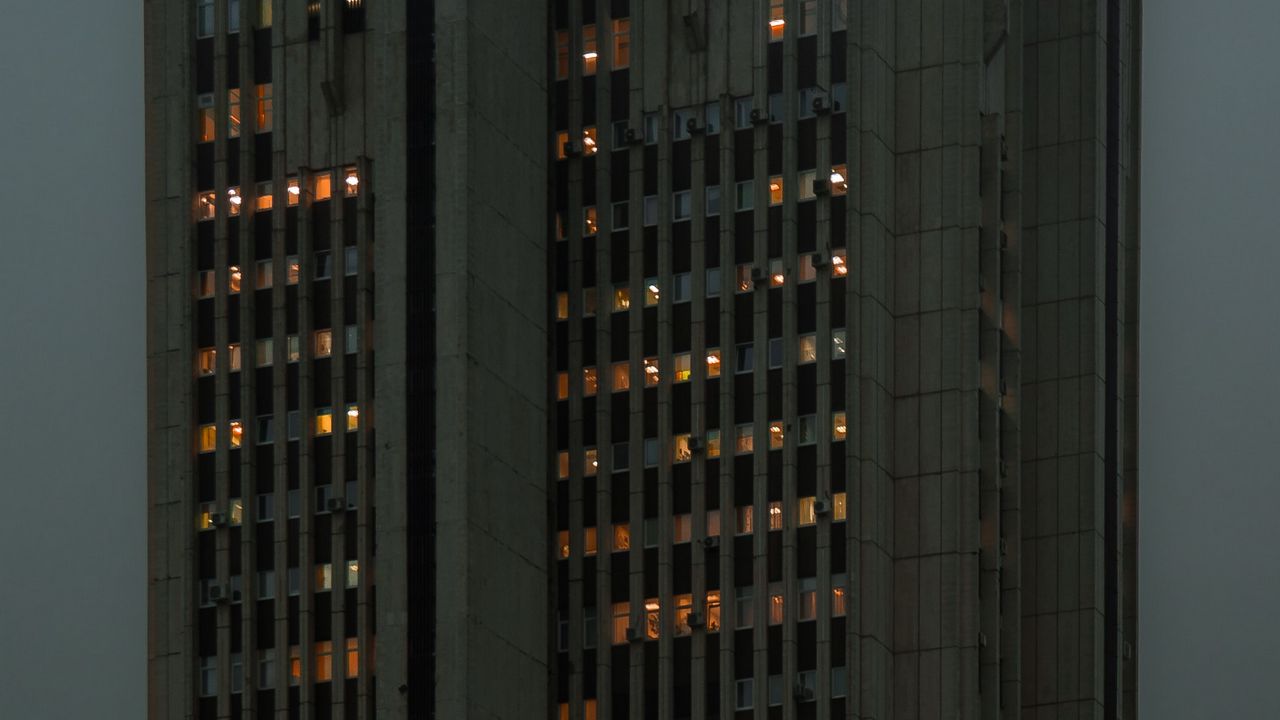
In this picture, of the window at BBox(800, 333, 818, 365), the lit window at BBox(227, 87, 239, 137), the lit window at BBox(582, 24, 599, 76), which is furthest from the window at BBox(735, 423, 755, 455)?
→ the lit window at BBox(227, 87, 239, 137)

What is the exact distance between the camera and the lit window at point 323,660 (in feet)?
481

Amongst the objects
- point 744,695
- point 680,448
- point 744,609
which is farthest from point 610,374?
point 744,695

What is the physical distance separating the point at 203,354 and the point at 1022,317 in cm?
4178

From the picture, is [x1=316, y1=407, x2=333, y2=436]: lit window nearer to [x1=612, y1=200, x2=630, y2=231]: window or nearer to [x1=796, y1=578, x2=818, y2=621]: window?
[x1=612, y1=200, x2=630, y2=231]: window

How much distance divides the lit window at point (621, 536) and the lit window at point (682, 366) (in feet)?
24.6

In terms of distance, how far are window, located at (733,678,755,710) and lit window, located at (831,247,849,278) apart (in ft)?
63.9

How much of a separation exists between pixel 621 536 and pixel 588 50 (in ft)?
81.5

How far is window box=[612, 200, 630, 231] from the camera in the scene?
151000mm

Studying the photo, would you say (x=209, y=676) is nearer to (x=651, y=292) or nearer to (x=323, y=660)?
(x=323, y=660)

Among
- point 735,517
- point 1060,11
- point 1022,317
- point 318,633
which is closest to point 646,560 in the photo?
point 735,517

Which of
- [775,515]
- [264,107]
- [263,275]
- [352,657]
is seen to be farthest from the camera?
[264,107]

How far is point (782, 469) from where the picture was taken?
143500 millimetres

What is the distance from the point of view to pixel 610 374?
150 metres

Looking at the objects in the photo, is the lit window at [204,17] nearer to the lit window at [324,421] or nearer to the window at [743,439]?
the lit window at [324,421]
